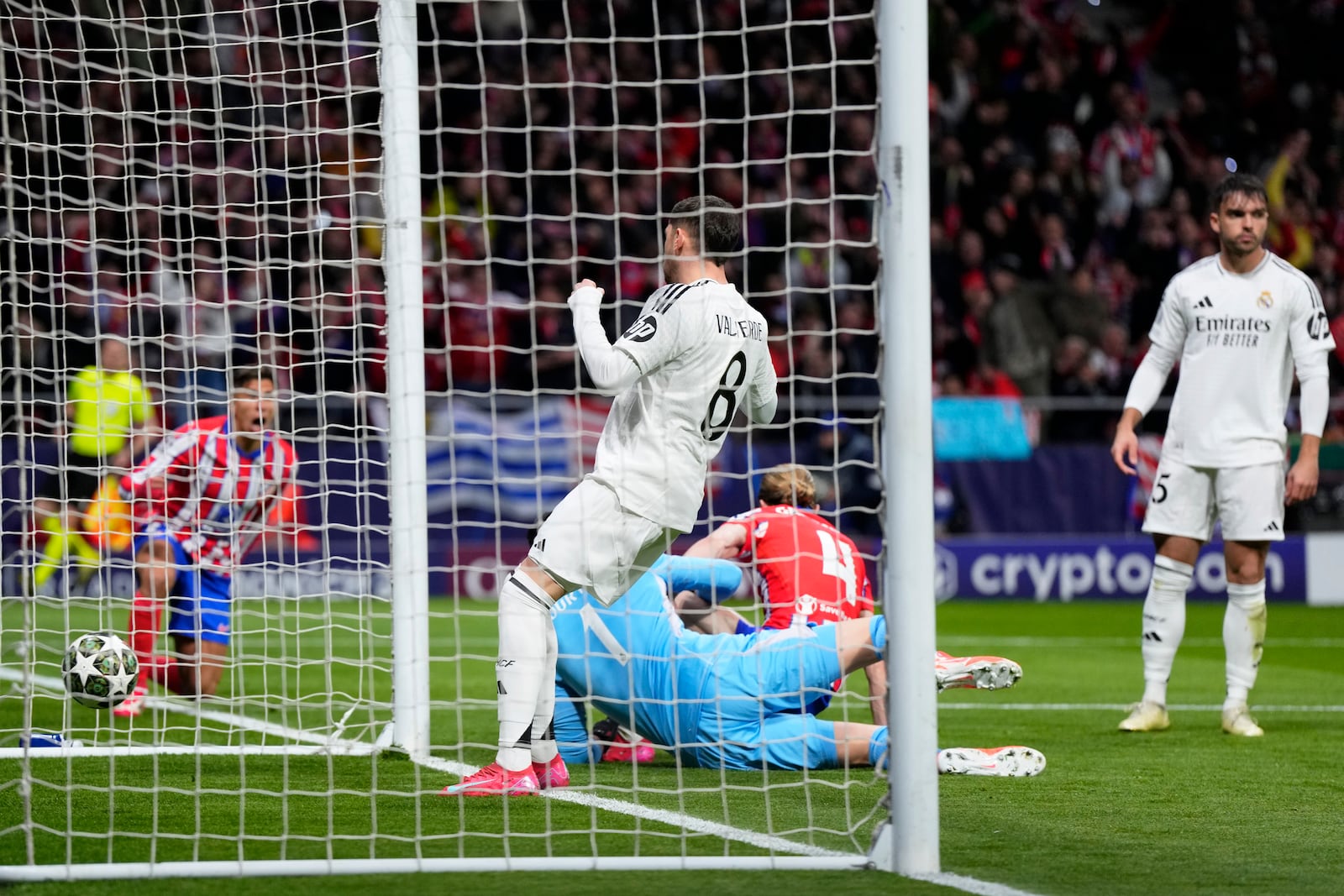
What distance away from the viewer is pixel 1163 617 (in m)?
7.43

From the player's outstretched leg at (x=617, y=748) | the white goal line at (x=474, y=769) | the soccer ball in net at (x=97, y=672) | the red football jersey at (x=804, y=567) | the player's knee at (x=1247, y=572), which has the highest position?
the red football jersey at (x=804, y=567)

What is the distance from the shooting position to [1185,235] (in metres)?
18.0

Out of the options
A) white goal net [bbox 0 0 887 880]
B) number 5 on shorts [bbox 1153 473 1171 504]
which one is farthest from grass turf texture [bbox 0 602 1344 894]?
number 5 on shorts [bbox 1153 473 1171 504]

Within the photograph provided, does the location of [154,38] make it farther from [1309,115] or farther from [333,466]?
[1309,115]

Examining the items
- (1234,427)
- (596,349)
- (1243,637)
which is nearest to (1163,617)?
(1243,637)

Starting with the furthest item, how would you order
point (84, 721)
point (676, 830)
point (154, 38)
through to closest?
point (154, 38), point (84, 721), point (676, 830)

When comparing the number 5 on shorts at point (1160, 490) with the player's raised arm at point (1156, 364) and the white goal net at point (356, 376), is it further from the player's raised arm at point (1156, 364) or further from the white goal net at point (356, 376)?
the white goal net at point (356, 376)

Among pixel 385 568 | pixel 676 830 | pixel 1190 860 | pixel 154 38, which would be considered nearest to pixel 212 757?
pixel 385 568

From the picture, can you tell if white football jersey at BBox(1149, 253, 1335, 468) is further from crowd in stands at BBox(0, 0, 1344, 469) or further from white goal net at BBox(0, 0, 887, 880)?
crowd in stands at BBox(0, 0, 1344, 469)

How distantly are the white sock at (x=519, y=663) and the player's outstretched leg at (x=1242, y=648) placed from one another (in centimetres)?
335

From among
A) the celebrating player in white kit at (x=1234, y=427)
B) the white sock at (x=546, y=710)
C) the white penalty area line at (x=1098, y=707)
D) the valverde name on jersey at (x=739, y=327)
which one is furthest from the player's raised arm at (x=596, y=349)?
the white penalty area line at (x=1098, y=707)

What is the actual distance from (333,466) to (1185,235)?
9598 millimetres

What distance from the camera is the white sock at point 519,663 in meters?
5.15

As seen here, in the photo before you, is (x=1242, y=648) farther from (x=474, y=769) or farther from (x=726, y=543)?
(x=474, y=769)
